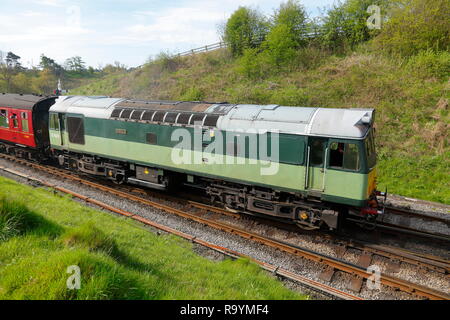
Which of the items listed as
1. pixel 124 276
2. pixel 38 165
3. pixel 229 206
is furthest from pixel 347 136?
pixel 38 165

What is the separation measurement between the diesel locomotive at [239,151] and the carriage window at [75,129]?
0.05m

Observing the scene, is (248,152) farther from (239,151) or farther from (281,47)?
(281,47)

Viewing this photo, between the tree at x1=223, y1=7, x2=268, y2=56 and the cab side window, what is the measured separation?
27.5 metres

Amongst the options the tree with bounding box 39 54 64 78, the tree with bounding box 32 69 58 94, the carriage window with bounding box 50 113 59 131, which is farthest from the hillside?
the tree with bounding box 39 54 64 78

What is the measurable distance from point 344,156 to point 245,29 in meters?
29.2

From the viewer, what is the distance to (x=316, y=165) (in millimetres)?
9234

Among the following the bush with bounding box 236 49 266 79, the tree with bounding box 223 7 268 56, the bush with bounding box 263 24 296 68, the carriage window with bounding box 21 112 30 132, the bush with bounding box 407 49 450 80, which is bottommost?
the carriage window with bounding box 21 112 30 132

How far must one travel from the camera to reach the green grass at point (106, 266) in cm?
454

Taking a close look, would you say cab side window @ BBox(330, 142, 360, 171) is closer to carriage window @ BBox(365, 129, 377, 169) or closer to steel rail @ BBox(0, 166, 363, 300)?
carriage window @ BBox(365, 129, 377, 169)

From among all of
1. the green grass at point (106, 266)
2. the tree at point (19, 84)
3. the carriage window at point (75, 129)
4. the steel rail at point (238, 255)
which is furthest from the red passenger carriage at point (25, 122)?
the tree at point (19, 84)

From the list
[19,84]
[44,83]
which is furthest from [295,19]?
[44,83]

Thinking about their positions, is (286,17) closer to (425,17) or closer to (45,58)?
(425,17)

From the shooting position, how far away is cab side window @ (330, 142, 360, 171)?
8641mm

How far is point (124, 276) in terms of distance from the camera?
16.3 feet
